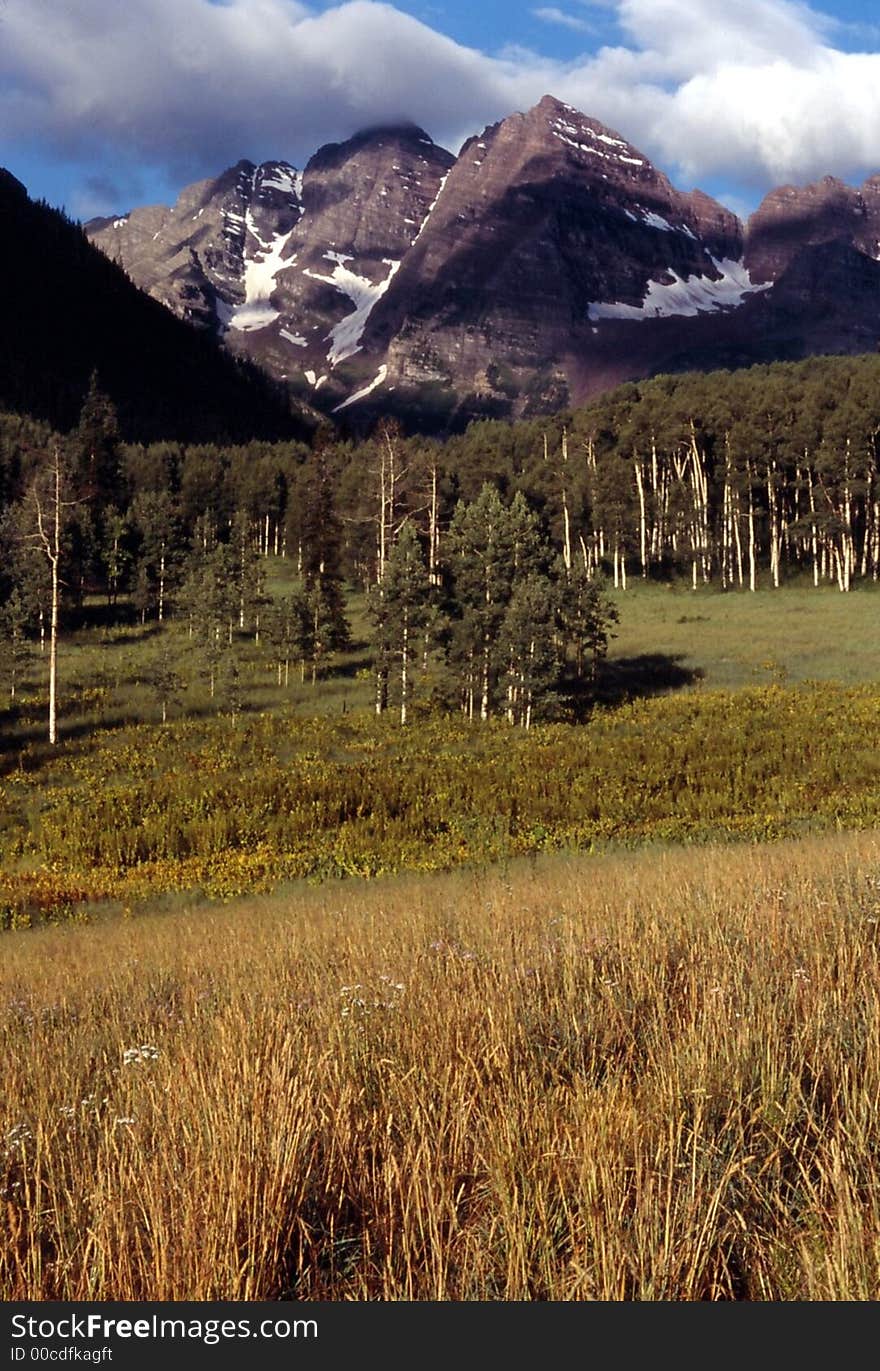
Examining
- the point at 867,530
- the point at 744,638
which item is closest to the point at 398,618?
the point at 744,638

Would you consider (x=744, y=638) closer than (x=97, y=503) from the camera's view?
Yes

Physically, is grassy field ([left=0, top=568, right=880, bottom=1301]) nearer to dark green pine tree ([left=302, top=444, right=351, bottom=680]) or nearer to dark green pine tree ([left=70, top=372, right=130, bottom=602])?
dark green pine tree ([left=302, top=444, right=351, bottom=680])

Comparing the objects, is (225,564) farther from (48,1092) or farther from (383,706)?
(48,1092)

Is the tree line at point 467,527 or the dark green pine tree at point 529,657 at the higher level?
the tree line at point 467,527

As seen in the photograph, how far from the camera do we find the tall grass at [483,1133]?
3086mm

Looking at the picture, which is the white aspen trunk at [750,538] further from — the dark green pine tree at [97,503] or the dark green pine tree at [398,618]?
the dark green pine tree at [97,503]

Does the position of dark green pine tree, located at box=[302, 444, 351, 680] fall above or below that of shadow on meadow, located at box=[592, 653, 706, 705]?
above

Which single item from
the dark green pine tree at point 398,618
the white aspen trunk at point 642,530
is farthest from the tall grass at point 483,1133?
the white aspen trunk at point 642,530

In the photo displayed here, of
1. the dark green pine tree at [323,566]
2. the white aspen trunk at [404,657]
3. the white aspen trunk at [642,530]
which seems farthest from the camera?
the white aspen trunk at [642,530]

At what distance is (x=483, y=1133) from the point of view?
3826mm

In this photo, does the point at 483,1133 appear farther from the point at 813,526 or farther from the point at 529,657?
the point at 813,526

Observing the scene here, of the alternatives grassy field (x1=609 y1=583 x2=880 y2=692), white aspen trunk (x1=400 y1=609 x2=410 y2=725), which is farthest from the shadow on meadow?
white aspen trunk (x1=400 y1=609 x2=410 y2=725)

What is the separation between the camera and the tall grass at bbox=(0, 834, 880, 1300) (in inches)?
121

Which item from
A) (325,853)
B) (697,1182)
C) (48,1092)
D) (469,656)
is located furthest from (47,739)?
(697,1182)
